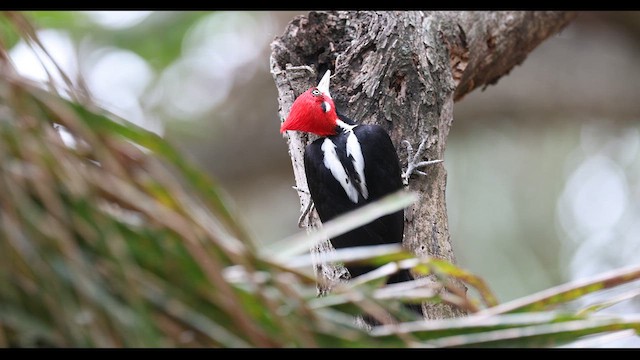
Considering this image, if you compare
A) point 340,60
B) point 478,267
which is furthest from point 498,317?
point 478,267

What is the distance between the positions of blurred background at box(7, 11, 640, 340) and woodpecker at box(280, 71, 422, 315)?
3491mm

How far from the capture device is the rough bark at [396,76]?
2793mm

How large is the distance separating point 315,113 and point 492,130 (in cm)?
491

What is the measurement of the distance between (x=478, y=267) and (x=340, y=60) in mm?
5540

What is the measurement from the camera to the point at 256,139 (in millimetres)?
6809

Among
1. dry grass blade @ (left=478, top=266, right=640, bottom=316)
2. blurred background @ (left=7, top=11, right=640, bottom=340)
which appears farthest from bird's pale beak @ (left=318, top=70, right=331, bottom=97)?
blurred background @ (left=7, top=11, right=640, bottom=340)

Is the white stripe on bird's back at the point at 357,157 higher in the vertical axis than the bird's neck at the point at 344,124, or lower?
lower

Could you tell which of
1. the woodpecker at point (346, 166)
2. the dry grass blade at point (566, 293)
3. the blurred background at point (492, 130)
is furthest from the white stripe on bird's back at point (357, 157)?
the blurred background at point (492, 130)

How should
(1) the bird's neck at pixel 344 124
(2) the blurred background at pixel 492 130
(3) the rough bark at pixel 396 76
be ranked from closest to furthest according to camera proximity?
(3) the rough bark at pixel 396 76
(1) the bird's neck at pixel 344 124
(2) the blurred background at pixel 492 130

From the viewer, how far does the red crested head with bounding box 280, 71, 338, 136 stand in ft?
9.46

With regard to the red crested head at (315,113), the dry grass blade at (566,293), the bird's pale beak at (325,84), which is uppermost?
the bird's pale beak at (325,84)

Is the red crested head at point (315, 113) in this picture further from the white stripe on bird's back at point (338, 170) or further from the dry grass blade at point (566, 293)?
the dry grass blade at point (566, 293)

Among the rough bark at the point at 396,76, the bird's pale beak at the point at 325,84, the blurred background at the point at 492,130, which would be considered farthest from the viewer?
the blurred background at the point at 492,130

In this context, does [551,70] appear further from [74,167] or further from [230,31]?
[74,167]
